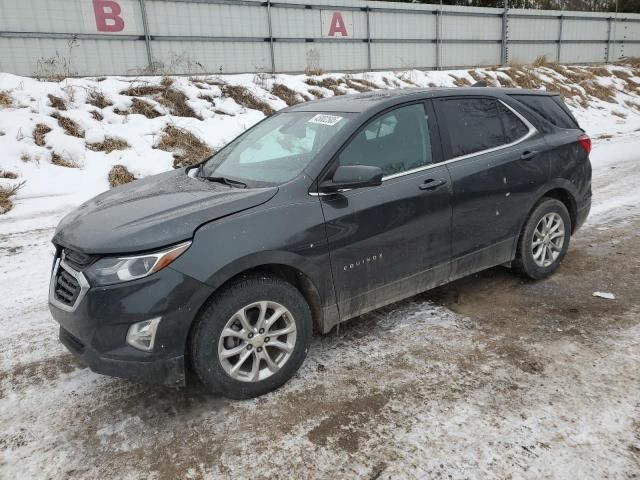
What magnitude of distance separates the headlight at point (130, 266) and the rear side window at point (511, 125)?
2873 millimetres

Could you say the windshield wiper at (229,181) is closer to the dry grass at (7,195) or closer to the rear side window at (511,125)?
the rear side window at (511,125)

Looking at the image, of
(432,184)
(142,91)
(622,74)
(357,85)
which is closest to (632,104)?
(622,74)

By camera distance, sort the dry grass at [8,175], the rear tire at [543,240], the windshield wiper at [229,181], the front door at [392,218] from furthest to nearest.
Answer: the dry grass at [8,175]
the rear tire at [543,240]
the windshield wiper at [229,181]
the front door at [392,218]

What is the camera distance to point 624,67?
21312 mm

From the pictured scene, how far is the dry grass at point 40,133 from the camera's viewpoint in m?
8.01

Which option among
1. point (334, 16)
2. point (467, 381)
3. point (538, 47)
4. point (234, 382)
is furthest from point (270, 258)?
point (538, 47)

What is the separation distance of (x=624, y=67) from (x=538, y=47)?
4.39 metres

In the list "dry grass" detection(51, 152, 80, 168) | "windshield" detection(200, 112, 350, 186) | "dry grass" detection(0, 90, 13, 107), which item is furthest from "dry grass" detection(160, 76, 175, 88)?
"windshield" detection(200, 112, 350, 186)

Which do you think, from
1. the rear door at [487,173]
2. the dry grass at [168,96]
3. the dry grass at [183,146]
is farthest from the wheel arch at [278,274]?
the dry grass at [168,96]

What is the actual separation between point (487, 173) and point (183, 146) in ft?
20.7

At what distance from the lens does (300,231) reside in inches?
113

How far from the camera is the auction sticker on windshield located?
3.39m

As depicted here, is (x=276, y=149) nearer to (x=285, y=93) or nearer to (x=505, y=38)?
(x=285, y=93)

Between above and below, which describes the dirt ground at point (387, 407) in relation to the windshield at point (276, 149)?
below
